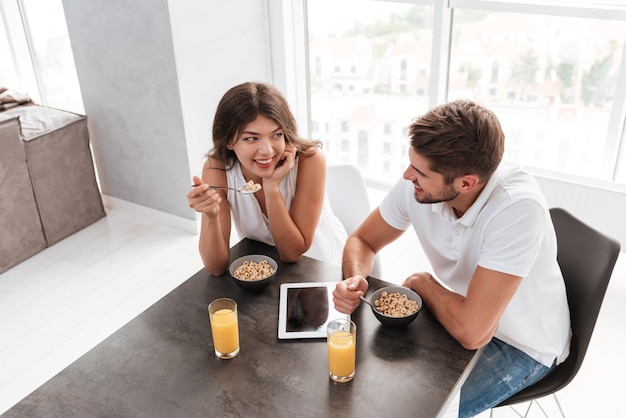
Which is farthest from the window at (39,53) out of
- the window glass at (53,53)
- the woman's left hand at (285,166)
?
the woman's left hand at (285,166)

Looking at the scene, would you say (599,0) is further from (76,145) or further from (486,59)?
(76,145)

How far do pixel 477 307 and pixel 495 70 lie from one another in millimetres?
2181

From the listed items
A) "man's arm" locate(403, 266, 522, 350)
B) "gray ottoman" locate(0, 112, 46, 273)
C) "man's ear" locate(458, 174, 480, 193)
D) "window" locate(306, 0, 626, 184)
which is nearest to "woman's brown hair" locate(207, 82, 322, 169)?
"man's ear" locate(458, 174, 480, 193)

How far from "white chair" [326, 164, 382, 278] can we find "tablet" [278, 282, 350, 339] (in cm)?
53

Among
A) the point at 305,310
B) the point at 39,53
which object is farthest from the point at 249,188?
the point at 39,53

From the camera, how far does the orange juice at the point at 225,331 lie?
134cm

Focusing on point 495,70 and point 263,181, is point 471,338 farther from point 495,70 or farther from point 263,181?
point 495,70

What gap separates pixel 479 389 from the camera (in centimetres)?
158

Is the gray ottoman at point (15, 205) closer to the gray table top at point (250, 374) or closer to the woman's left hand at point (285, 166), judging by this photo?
the woman's left hand at point (285, 166)

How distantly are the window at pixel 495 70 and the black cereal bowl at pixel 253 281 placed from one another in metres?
1.33

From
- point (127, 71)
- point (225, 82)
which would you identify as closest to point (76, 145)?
point (127, 71)

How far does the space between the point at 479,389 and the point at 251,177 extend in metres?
0.97

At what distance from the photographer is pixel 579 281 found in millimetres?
1596

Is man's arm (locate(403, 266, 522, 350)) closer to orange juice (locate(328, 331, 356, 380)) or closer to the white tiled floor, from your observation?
orange juice (locate(328, 331, 356, 380))
